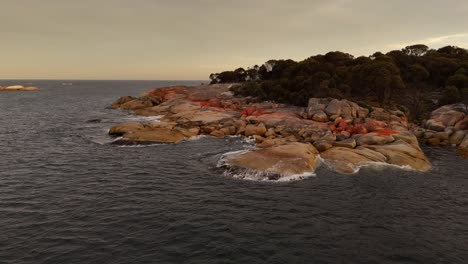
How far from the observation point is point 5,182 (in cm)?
2788

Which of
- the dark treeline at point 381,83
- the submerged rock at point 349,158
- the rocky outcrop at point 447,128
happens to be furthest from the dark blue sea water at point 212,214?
the dark treeline at point 381,83

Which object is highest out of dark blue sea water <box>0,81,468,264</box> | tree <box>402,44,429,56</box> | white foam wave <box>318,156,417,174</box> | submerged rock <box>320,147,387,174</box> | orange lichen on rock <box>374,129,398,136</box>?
tree <box>402,44,429,56</box>

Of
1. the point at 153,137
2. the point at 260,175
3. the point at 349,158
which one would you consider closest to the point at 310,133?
the point at 349,158

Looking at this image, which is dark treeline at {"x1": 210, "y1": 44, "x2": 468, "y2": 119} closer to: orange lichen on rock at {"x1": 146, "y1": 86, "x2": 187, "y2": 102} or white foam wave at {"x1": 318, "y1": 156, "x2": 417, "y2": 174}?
A: orange lichen on rock at {"x1": 146, "y1": 86, "x2": 187, "y2": 102}

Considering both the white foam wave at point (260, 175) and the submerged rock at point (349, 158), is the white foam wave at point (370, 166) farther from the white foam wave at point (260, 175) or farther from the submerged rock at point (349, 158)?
the white foam wave at point (260, 175)

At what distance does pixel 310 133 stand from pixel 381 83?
3047 centimetres

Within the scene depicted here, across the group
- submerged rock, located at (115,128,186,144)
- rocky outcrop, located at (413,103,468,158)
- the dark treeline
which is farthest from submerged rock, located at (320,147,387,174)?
the dark treeline

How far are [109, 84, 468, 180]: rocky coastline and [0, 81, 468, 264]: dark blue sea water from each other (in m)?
2.57

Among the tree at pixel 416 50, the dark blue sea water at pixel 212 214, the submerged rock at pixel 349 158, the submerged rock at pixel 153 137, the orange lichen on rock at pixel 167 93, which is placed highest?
the tree at pixel 416 50

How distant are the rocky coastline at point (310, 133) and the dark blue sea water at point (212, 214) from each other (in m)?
2.57

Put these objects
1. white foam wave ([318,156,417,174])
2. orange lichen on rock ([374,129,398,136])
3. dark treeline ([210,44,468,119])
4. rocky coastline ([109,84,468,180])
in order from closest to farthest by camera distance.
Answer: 1. white foam wave ([318,156,417,174])
2. rocky coastline ([109,84,468,180])
3. orange lichen on rock ([374,129,398,136])
4. dark treeline ([210,44,468,119])

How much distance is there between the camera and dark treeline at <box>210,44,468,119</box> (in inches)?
2625

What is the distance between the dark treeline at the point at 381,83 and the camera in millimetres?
66688

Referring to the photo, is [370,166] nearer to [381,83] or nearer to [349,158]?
[349,158]
